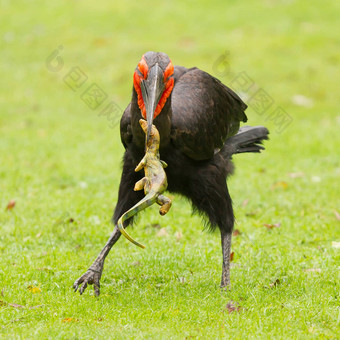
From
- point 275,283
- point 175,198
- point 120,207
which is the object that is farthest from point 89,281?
point 175,198

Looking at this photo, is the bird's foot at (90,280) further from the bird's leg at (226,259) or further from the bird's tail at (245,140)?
the bird's tail at (245,140)

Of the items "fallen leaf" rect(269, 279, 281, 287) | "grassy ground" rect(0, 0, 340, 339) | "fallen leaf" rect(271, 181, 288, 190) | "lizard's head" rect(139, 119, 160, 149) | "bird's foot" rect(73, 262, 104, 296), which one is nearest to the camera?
"lizard's head" rect(139, 119, 160, 149)

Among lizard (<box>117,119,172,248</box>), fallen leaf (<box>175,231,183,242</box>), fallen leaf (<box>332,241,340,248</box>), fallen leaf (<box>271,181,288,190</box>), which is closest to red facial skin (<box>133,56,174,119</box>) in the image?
lizard (<box>117,119,172,248</box>)

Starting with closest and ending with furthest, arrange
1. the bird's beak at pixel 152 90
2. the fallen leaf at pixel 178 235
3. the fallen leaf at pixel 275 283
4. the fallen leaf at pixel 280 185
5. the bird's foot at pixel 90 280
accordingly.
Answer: the bird's beak at pixel 152 90 < the bird's foot at pixel 90 280 < the fallen leaf at pixel 275 283 < the fallen leaf at pixel 178 235 < the fallen leaf at pixel 280 185

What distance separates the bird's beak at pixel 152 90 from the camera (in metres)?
4.06

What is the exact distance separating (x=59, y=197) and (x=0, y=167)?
5.55 feet

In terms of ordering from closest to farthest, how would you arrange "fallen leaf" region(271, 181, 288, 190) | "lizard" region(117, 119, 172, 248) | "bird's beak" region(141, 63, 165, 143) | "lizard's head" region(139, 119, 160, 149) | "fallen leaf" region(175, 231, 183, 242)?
1. "lizard" region(117, 119, 172, 248)
2. "bird's beak" region(141, 63, 165, 143)
3. "lizard's head" region(139, 119, 160, 149)
4. "fallen leaf" region(175, 231, 183, 242)
5. "fallen leaf" region(271, 181, 288, 190)

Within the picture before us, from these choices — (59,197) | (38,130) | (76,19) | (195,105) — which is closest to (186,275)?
(195,105)

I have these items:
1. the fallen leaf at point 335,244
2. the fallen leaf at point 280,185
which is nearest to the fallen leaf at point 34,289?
the fallen leaf at point 335,244

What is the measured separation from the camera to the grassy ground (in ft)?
14.1

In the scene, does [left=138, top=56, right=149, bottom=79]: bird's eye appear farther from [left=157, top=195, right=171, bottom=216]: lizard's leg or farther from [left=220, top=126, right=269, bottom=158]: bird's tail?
[left=220, top=126, right=269, bottom=158]: bird's tail

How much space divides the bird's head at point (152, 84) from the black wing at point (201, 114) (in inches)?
14.7

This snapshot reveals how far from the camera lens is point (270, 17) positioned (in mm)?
16750

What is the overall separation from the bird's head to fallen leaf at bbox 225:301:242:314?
136cm
